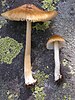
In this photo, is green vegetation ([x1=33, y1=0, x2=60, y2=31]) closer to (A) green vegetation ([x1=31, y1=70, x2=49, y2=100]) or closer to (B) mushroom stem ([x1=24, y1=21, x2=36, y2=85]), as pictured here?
(B) mushroom stem ([x1=24, y1=21, x2=36, y2=85])

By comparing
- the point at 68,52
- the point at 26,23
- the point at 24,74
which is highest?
the point at 26,23

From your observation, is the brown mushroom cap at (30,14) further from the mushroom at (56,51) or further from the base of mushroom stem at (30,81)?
the base of mushroom stem at (30,81)

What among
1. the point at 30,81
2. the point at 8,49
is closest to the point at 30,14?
the point at 8,49

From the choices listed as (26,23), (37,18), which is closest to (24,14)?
(37,18)

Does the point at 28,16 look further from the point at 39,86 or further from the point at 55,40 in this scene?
the point at 39,86

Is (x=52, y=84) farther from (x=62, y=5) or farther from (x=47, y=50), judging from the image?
(x=62, y=5)
